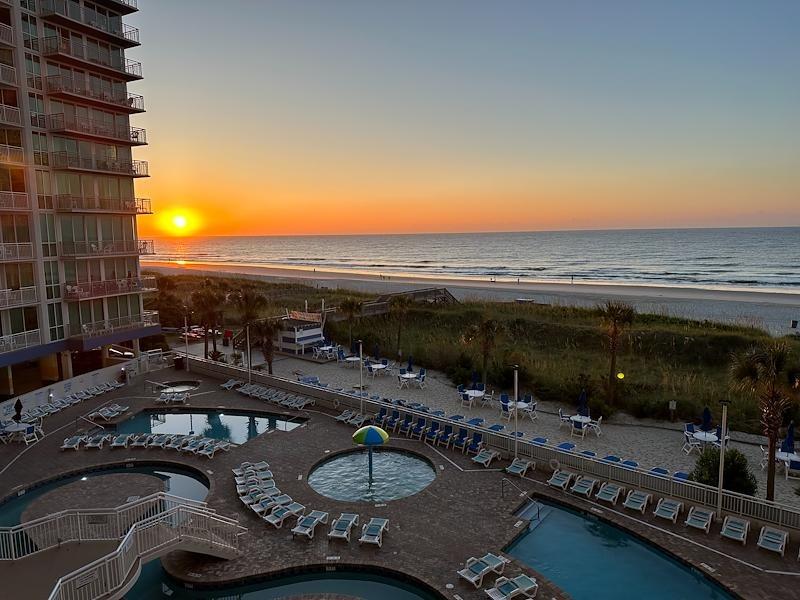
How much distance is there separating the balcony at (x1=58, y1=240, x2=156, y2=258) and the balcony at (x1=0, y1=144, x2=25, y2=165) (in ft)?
14.4

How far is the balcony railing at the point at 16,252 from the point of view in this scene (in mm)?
24505

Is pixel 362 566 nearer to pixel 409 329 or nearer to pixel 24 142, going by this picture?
pixel 24 142

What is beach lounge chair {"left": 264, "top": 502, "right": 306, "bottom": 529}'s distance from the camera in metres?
13.7

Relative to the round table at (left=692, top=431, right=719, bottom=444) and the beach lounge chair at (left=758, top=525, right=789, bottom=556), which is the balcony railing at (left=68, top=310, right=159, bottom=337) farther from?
the beach lounge chair at (left=758, top=525, right=789, bottom=556)

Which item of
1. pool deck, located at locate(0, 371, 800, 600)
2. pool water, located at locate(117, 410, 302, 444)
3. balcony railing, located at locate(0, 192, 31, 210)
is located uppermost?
balcony railing, located at locate(0, 192, 31, 210)

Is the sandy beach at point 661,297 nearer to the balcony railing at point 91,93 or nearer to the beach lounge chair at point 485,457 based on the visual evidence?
the beach lounge chair at point 485,457

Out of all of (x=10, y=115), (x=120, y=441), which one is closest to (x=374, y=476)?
(x=120, y=441)

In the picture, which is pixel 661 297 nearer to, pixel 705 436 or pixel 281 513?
pixel 705 436

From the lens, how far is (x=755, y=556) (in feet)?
40.0

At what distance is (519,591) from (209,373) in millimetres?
22428

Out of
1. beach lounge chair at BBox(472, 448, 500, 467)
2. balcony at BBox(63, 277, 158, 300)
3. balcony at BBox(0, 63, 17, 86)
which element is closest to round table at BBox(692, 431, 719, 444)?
beach lounge chair at BBox(472, 448, 500, 467)

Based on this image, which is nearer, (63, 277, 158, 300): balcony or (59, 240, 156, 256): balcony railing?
(63, 277, 158, 300): balcony

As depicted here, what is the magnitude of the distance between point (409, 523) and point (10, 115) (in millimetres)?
25499

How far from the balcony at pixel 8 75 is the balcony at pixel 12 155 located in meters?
2.82
